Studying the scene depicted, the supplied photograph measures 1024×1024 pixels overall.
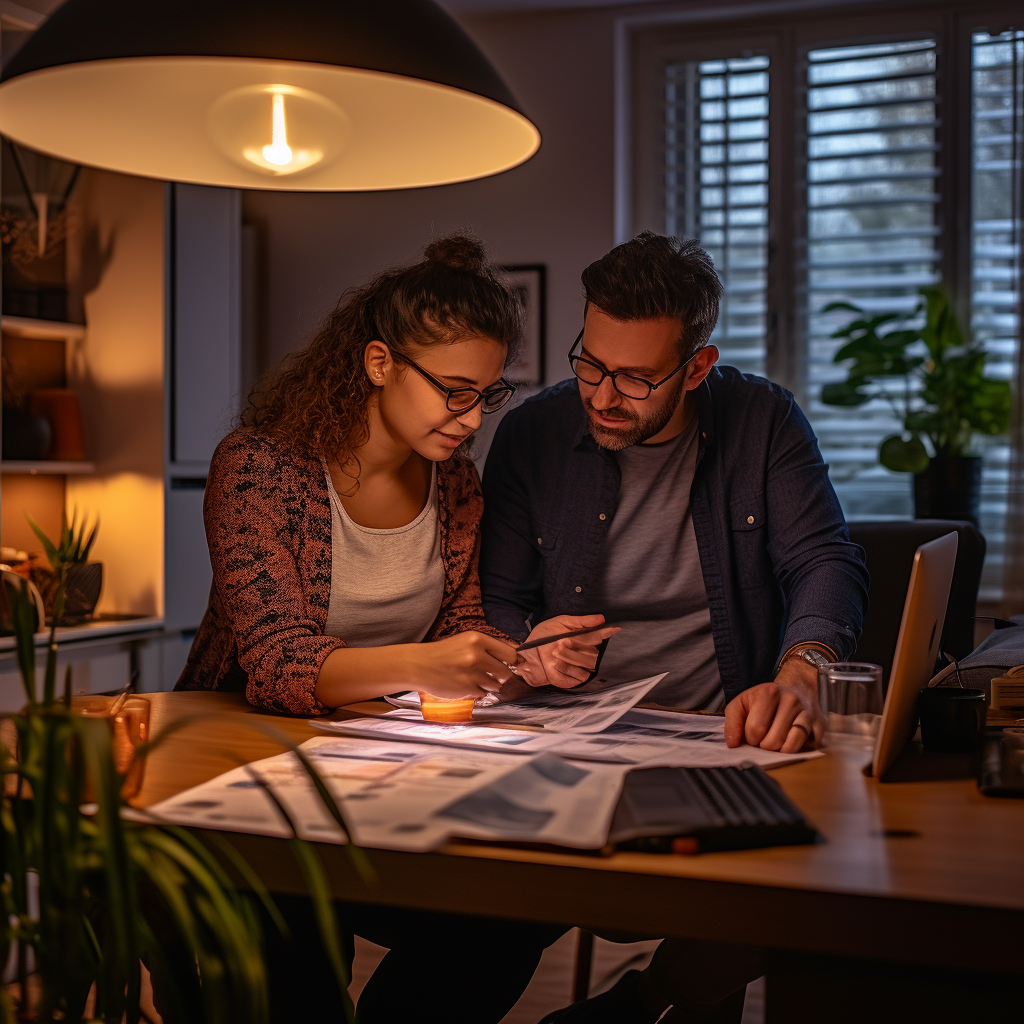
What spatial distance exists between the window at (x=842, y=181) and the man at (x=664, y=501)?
1.93 m

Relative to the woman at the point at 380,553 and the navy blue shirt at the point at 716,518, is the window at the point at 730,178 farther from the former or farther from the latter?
the woman at the point at 380,553

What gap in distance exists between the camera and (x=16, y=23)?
3229 mm

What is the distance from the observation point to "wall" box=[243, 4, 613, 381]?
3.93 metres

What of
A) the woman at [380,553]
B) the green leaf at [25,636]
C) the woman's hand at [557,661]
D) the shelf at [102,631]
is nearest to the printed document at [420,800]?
the green leaf at [25,636]

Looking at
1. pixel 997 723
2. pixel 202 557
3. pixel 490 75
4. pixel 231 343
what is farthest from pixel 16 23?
pixel 997 723

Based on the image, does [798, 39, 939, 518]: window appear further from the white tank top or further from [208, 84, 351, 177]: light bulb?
[208, 84, 351, 177]: light bulb

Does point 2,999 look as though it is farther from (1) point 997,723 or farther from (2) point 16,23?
(2) point 16,23

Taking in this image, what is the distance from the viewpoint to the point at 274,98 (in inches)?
52.4

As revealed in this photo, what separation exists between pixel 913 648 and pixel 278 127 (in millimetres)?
939

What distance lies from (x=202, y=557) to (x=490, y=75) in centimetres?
275

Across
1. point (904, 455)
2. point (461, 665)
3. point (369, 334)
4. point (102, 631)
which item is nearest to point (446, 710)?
point (461, 665)

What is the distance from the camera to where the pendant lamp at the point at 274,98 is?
104 centimetres

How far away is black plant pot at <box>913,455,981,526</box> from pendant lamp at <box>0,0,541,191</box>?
2412mm

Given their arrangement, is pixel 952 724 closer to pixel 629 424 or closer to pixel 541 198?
pixel 629 424
